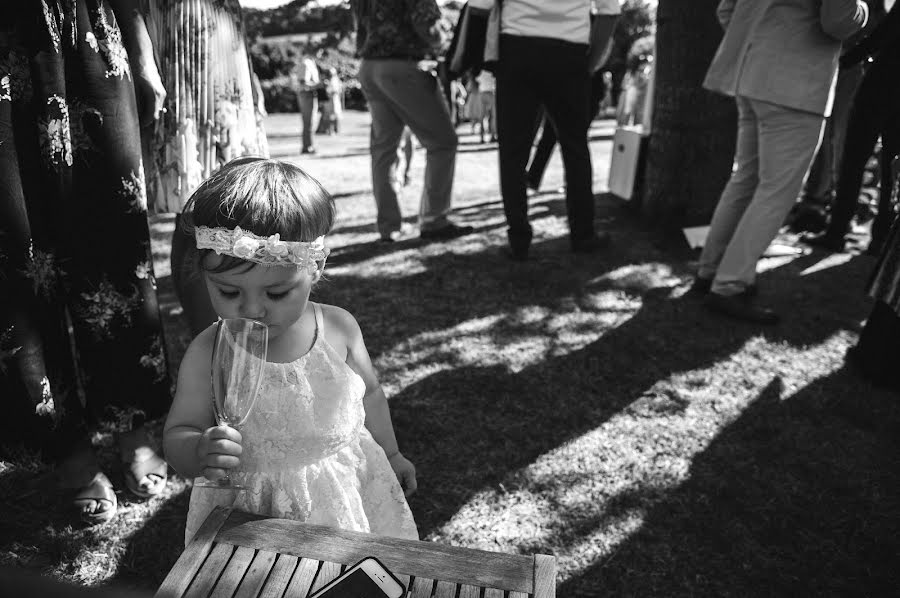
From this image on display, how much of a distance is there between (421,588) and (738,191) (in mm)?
3466

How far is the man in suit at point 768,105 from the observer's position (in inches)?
131

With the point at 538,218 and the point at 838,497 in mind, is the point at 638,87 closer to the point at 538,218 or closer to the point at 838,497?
the point at 538,218

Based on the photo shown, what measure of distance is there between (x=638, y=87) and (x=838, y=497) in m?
15.9

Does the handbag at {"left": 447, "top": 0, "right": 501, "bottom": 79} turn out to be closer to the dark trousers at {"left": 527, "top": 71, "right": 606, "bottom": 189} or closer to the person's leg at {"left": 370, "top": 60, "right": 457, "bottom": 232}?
the person's leg at {"left": 370, "top": 60, "right": 457, "bottom": 232}

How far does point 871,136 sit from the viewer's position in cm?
476

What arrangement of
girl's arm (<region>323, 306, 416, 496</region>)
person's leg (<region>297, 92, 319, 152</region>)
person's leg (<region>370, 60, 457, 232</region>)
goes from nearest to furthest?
girl's arm (<region>323, 306, 416, 496</region>), person's leg (<region>370, 60, 457, 232</region>), person's leg (<region>297, 92, 319, 152</region>)

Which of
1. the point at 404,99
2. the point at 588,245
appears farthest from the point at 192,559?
the point at 588,245

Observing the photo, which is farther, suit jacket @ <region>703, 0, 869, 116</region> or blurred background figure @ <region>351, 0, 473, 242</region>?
blurred background figure @ <region>351, 0, 473, 242</region>

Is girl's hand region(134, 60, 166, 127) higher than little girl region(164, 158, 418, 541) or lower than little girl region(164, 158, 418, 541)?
higher

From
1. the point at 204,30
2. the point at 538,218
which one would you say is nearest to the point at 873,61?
the point at 538,218

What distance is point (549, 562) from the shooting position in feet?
3.90

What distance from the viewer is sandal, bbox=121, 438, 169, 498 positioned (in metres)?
2.28

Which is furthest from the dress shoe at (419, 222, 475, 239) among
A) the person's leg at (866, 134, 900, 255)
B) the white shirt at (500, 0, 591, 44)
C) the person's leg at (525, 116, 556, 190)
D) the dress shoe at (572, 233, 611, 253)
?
the person's leg at (866, 134, 900, 255)

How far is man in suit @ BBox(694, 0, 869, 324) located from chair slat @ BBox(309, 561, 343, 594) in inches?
129
